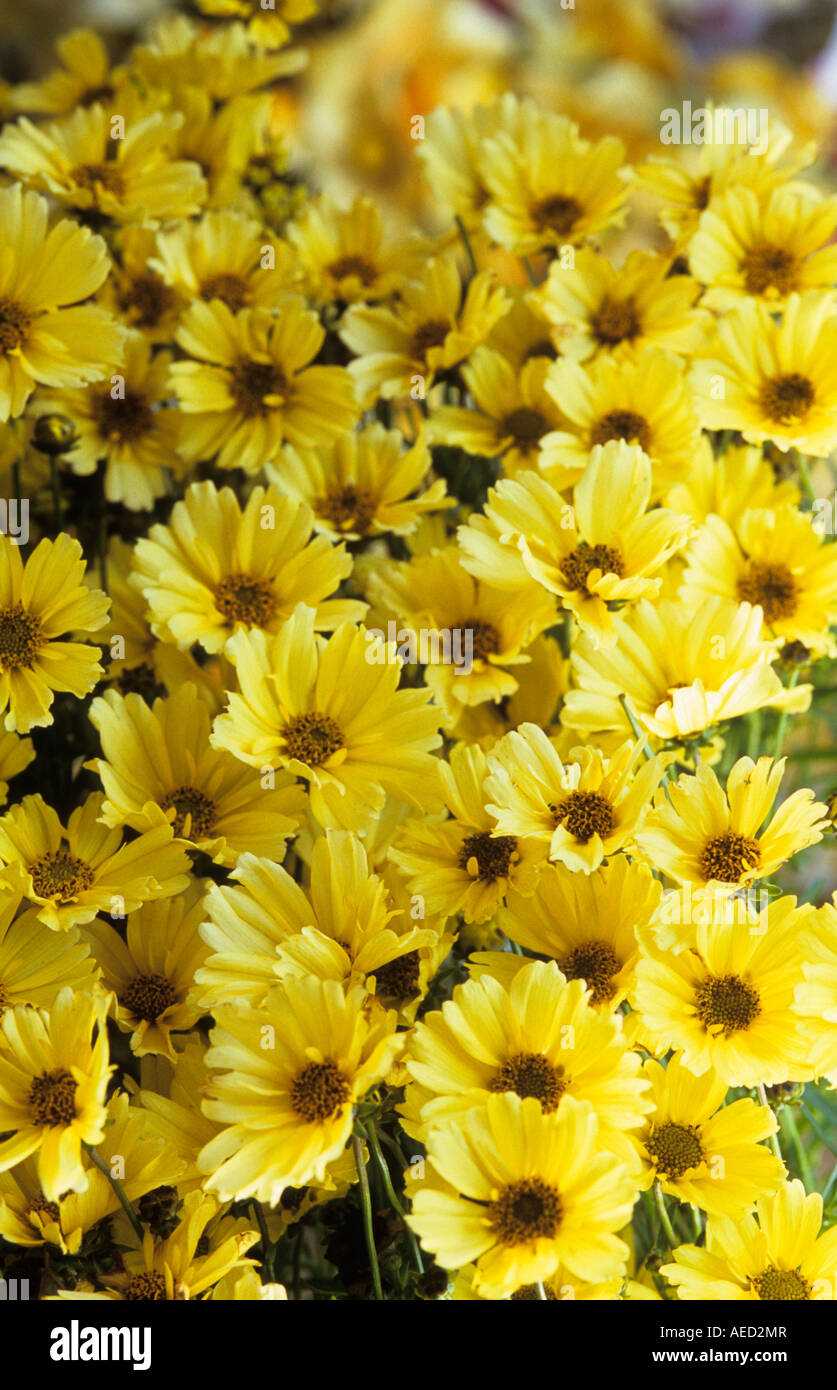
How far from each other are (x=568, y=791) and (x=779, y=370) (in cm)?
25

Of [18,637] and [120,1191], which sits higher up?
[18,637]

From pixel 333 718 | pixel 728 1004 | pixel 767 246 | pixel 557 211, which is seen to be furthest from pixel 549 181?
pixel 728 1004

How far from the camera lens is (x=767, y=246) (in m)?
0.61

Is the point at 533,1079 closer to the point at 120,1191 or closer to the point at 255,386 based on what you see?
the point at 120,1191

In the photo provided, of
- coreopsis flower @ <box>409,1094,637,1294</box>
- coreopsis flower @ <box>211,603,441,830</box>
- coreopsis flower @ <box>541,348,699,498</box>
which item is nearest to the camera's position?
coreopsis flower @ <box>409,1094,637,1294</box>

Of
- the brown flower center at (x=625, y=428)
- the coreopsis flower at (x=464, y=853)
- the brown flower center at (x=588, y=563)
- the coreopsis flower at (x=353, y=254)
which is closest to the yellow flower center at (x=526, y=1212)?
the coreopsis flower at (x=464, y=853)

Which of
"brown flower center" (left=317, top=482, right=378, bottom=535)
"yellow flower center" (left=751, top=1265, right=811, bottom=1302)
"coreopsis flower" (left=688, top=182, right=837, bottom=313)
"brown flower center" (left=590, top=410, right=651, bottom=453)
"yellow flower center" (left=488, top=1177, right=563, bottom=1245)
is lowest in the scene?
"yellow flower center" (left=751, top=1265, right=811, bottom=1302)

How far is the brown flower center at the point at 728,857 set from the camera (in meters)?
0.42

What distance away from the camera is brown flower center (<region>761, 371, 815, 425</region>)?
575 mm

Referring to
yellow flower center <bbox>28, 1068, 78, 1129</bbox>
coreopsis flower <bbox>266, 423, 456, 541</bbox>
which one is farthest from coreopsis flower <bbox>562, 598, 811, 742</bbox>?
yellow flower center <bbox>28, 1068, 78, 1129</bbox>

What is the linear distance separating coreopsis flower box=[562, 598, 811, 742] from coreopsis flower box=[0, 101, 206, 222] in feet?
0.98

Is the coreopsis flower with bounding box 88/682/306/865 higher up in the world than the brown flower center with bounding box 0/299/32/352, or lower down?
lower down

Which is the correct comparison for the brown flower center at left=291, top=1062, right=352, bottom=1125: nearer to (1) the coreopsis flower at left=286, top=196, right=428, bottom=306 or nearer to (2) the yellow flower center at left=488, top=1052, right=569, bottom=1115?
(2) the yellow flower center at left=488, top=1052, right=569, bottom=1115

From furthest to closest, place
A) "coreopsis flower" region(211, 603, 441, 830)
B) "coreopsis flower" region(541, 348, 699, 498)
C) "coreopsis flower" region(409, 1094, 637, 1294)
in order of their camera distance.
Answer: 1. "coreopsis flower" region(541, 348, 699, 498)
2. "coreopsis flower" region(211, 603, 441, 830)
3. "coreopsis flower" region(409, 1094, 637, 1294)
